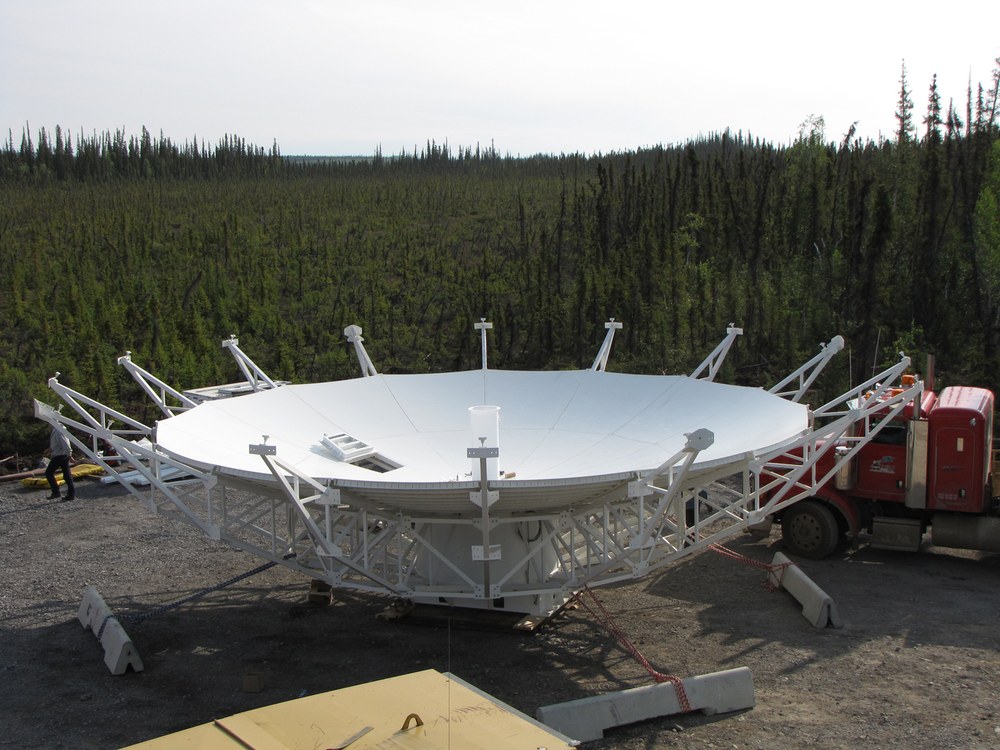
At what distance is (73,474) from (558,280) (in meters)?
26.9

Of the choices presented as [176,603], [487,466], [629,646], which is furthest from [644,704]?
[176,603]

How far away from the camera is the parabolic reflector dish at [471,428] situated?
14.7 m

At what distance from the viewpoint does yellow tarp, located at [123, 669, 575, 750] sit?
27.0 feet

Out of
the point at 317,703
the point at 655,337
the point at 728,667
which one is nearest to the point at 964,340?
the point at 655,337

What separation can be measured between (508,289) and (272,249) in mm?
15997

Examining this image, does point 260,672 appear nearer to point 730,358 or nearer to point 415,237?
point 730,358

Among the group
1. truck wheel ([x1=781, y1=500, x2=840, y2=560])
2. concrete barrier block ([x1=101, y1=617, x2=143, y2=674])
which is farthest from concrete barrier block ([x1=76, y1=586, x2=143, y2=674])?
truck wheel ([x1=781, y1=500, x2=840, y2=560])

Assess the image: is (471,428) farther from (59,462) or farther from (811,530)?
(59,462)

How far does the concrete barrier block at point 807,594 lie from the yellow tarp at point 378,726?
8912 millimetres

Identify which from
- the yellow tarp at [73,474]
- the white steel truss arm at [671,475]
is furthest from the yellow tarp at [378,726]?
the yellow tarp at [73,474]

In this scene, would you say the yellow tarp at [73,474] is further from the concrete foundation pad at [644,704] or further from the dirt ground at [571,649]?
the concrete foundation pad at [644,704]

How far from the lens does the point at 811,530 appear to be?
2028 centimetres

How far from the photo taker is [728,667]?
14961mm

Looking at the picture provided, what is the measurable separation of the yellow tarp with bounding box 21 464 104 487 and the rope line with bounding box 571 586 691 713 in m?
16.7
